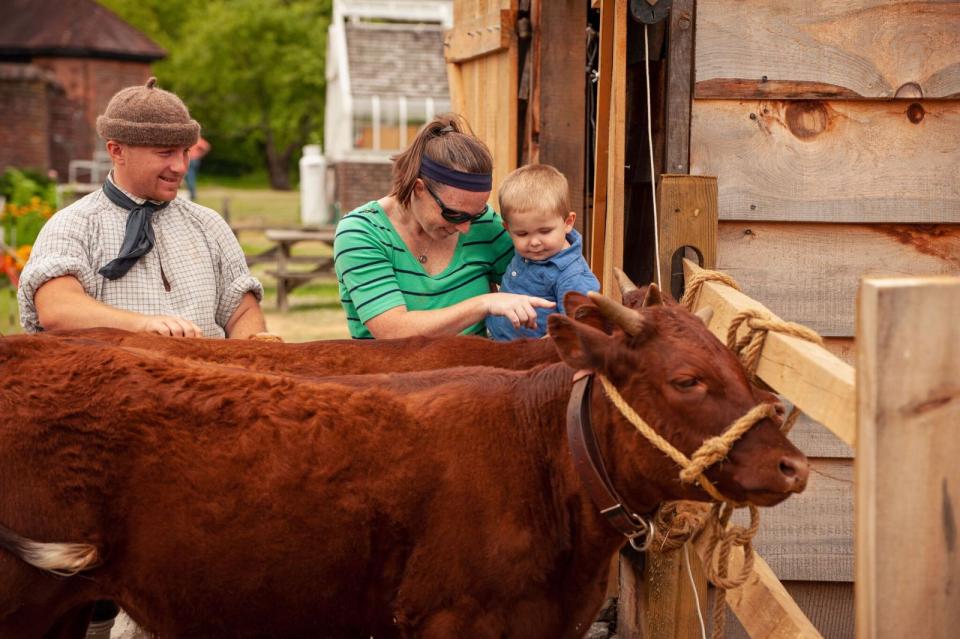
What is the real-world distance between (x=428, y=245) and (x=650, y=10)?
4.18 ft

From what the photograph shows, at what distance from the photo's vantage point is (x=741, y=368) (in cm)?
304

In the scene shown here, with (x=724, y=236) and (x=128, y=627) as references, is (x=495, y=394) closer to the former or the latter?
(x=724, y=236)

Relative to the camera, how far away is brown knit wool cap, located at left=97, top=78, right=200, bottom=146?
14.9 ft

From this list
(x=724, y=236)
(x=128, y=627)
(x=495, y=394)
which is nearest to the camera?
(x=495, y=394)

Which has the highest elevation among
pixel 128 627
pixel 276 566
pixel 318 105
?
pixel 318 105

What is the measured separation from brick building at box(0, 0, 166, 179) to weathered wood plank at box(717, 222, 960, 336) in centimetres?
3474

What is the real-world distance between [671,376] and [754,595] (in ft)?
3.03

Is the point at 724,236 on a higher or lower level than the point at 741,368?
higher

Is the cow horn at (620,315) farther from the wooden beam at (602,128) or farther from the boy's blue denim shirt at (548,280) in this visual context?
the wooden beam at (602,128)

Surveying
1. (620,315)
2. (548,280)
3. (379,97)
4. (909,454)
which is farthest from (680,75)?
(379,97)

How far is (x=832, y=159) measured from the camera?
174 inches

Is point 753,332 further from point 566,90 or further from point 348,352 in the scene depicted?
point 566,90

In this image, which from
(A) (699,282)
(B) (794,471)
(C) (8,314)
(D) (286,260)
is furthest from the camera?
(D) (286,260)

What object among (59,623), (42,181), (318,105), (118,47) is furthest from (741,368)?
(318,105)
